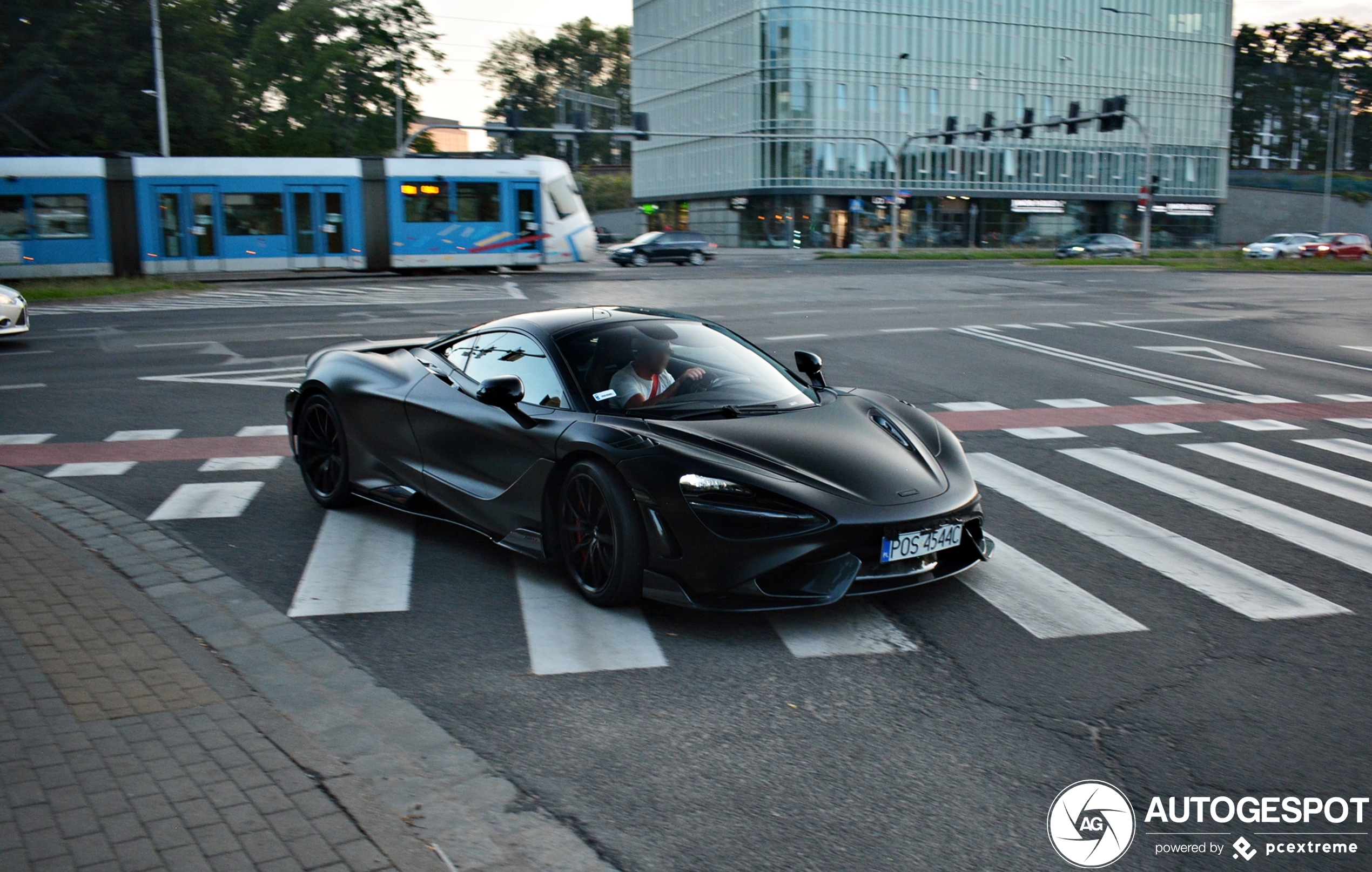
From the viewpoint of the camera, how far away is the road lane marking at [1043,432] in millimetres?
9891

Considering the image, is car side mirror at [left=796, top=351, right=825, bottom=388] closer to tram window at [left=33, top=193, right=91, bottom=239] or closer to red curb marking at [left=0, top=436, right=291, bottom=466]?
red curb marking at [left=0, top=436, right=291, bottom=466]

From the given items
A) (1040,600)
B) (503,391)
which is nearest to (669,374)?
(503,391)

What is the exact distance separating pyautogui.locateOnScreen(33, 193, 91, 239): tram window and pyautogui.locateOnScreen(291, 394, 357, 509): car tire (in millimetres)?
27004

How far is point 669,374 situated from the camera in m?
6.03

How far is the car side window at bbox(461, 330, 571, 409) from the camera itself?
19.6 feet

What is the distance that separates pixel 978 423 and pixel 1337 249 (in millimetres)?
50894

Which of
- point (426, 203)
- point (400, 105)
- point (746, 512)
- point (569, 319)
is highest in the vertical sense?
point (400, 105)

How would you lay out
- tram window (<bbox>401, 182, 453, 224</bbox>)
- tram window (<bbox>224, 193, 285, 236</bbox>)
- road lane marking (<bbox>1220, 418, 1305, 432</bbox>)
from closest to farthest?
road lane marking (<bbox>1220, 418, 1305, 432</bbox>) → tram window (<bbox>224, 193, 285, 236</bbox>) → tram window (<bbox>401, 182, 453, 224</bbox>)

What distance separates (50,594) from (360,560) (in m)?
1.48

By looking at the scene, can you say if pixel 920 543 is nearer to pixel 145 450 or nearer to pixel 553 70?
pixel 145 450

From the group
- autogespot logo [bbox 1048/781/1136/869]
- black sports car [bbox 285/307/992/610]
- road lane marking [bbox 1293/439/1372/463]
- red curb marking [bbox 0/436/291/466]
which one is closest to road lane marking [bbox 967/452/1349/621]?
black sports car [bbox 285/307/992/610]

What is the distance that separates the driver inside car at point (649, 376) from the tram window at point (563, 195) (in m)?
29.9

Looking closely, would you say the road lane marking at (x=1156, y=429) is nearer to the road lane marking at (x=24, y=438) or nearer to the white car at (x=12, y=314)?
the road lane marking at (x=24, y=438)

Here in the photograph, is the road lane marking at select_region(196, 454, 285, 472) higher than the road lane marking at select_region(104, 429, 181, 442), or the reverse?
the road lane marking at select_region(104, 429, 181, 442)
